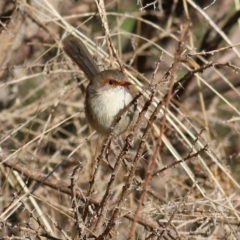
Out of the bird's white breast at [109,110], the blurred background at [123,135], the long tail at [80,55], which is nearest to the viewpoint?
the bird's white breast at [109,110]

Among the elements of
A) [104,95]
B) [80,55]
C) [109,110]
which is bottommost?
[109,110]

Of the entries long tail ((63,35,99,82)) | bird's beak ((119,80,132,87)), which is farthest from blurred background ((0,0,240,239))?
bird's beak ((119,80,132,87))

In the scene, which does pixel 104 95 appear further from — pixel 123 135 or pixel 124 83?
pixel 123 135

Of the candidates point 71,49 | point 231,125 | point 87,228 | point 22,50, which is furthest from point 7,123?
point 87,228

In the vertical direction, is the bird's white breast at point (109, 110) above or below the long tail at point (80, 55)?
below

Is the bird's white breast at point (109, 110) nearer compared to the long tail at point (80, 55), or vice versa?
the bird's white breast at point (109, 110)

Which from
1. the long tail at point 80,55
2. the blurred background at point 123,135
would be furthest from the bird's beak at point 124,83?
the long tail at point 80,55

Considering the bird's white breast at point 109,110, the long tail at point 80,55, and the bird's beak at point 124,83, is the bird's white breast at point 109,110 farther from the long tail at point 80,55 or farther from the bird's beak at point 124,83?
the long tail at point 80,55

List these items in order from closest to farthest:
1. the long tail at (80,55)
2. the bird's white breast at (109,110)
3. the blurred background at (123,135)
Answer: the bird's white breast at (109,110) < the blurred background at (123,135) < the long tail at (80,55)

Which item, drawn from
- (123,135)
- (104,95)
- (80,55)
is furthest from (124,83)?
(123,135)
